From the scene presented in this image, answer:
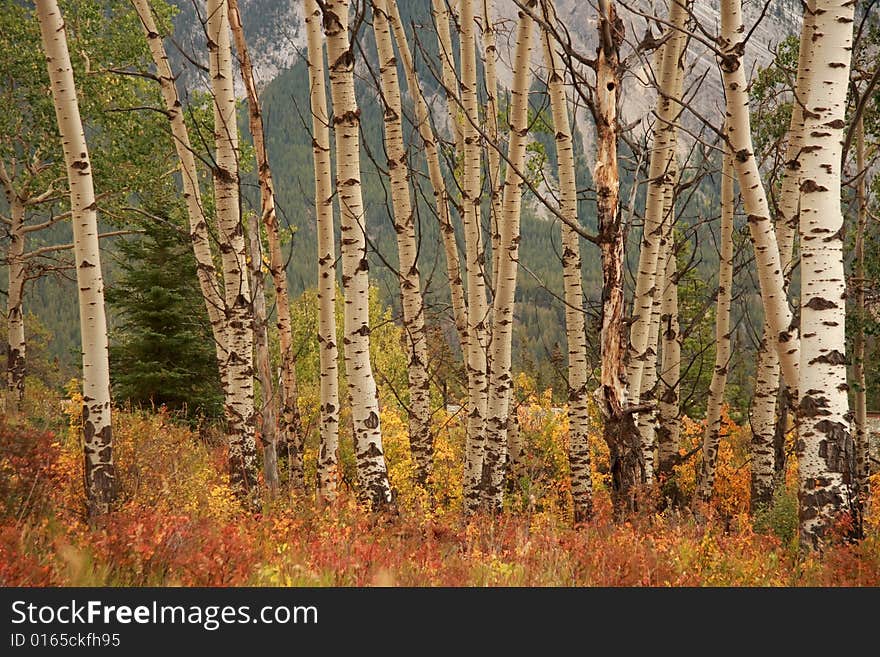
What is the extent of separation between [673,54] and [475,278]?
288cm

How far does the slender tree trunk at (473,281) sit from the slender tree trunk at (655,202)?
1567mm

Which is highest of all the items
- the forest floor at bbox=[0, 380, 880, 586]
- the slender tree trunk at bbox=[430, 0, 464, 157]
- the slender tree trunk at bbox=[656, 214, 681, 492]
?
the slender tree trunk at bbox=[430, 0, 464, 157]

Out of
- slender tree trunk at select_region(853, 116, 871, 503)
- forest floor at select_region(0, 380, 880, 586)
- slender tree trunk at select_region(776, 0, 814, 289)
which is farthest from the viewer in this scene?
slender tree trunk at select_region(853, 116, 871, 503)

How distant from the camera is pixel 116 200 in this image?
16.1 meters

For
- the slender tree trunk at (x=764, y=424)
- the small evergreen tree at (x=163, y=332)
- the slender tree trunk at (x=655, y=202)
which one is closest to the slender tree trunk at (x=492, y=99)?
the slender tree trunk at (x=655, y=202)

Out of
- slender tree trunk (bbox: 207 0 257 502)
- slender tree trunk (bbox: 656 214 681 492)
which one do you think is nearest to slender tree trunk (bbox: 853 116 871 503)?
slender tree trunk (bbox: 656 214 681 492)

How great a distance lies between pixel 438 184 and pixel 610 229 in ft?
11.8

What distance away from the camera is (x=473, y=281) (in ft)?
23.9

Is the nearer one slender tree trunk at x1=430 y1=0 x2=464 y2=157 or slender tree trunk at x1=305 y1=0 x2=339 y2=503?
slender tree trunk at x1=305 y1=0 x2=339 y2=503

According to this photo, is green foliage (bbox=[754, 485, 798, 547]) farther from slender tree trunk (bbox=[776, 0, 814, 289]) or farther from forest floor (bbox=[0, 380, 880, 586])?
slender tree trunk (bbox=[776, 0, 814, 289])

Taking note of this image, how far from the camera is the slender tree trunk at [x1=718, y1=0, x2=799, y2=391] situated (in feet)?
17.1

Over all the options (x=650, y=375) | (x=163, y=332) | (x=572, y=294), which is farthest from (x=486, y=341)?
(x=163, y=332)

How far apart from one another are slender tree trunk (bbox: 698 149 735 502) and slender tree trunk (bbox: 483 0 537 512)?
125 inches
